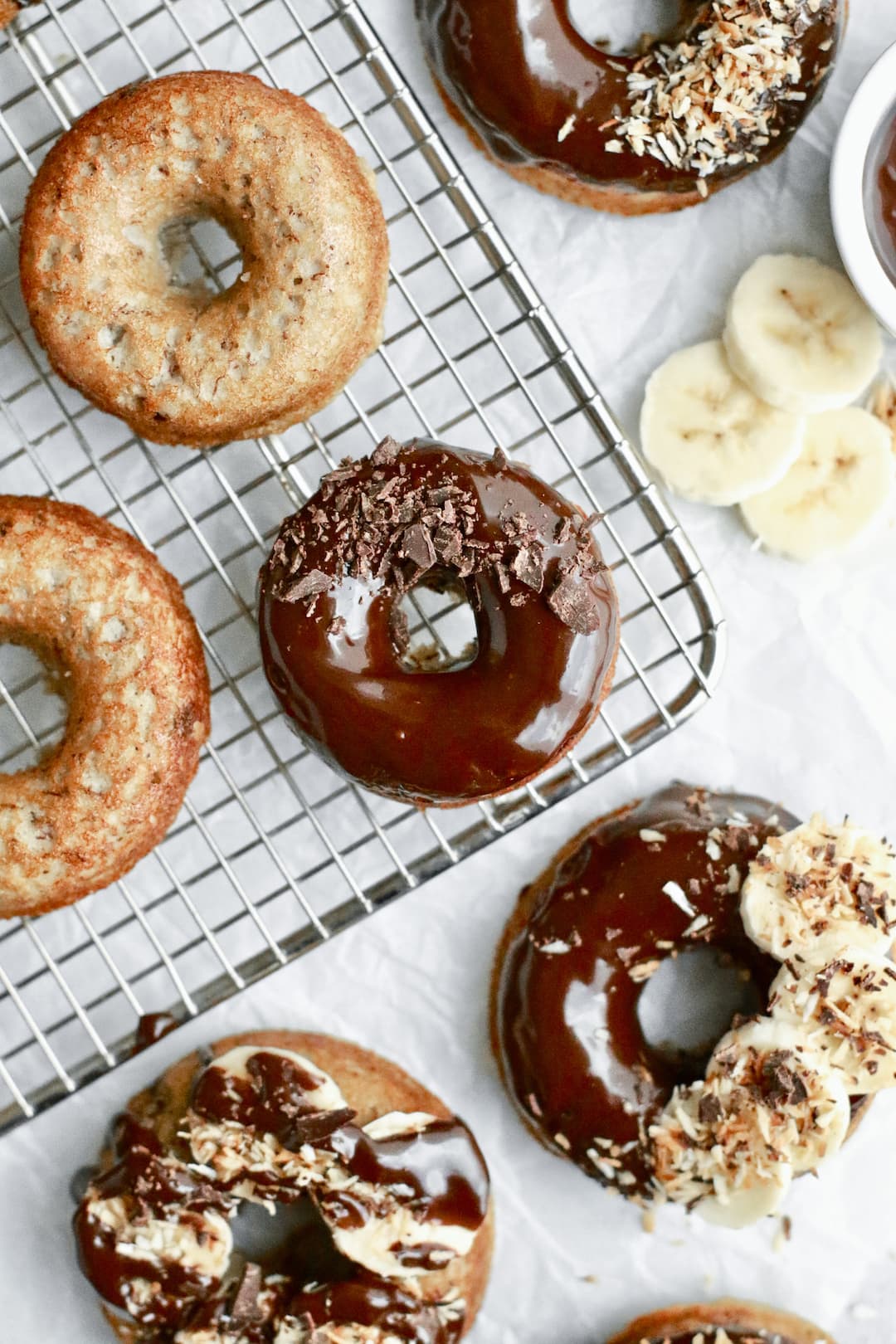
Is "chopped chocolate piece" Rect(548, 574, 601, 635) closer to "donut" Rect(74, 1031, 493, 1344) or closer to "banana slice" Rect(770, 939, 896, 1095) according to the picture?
"banana slice" Rect(770, 939, 896, 1095)

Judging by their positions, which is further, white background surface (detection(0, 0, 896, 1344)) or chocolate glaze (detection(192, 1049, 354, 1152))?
white background surface (detection(0, 0, 896, 1344))

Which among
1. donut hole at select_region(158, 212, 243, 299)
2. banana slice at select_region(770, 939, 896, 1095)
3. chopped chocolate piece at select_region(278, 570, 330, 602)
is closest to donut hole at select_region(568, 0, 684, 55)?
donut hole at select_region(158, 212, 243, 299)

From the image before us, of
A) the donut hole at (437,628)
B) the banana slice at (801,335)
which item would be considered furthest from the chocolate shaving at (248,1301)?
the banana slice at (801,335)

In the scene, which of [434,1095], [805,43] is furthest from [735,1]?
[434,1095]

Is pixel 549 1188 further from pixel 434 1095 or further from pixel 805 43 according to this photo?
pixel 805 43

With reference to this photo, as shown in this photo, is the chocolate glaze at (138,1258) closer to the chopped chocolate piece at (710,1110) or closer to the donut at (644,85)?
the chopped chocolate piece at (710,1110)
